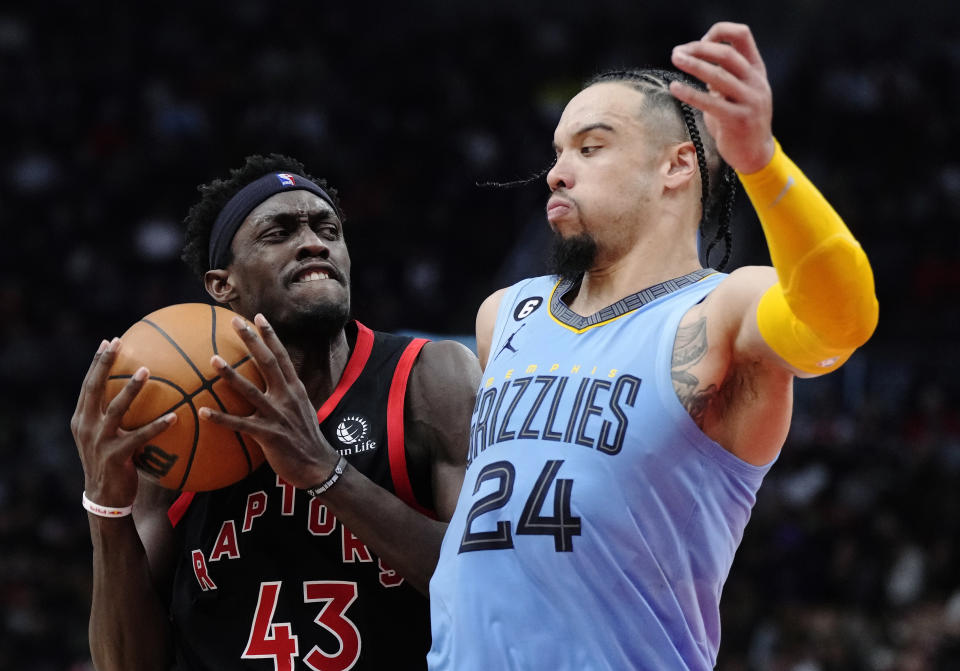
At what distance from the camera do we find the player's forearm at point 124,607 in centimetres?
333

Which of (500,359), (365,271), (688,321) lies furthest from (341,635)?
(365,271)

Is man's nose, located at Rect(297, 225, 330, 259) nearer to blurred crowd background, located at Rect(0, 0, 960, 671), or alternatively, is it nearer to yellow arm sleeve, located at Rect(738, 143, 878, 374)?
yellow arm sleeve, located at Rect(738, 143, 878, 374)

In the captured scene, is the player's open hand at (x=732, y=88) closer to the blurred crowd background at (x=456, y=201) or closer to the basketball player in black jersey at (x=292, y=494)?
the basketball player in black jersey at (x=292, y=494)

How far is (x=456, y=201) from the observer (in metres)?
13.3

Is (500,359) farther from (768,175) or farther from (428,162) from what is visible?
(428,162)

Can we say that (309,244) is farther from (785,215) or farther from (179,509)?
(785,215)

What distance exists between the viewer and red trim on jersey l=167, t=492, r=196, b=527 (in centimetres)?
362

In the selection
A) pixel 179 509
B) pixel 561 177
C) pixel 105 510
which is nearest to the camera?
pixel 561 177

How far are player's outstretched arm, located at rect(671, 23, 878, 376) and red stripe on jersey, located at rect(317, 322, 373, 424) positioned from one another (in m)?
1.59

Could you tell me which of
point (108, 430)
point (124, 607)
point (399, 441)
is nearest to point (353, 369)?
point (399, 441)

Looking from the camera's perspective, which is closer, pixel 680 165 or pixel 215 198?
pixel 680 165

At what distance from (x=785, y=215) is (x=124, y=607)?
220cm

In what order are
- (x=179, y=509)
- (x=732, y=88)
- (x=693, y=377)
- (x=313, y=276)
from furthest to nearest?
1. (x=179, y=509)
2. (x=313, y=276)
3. (x=693, y=377)
4. (x=732, y=88)

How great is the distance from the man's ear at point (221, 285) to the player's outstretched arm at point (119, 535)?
1.91ft
